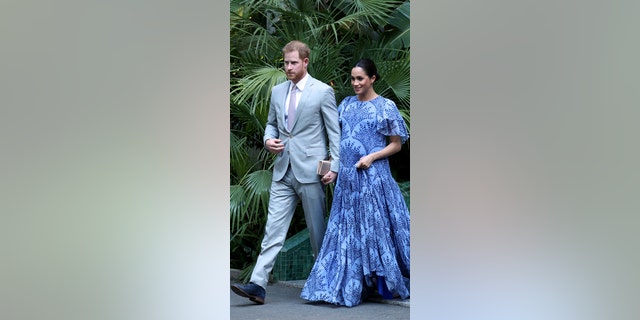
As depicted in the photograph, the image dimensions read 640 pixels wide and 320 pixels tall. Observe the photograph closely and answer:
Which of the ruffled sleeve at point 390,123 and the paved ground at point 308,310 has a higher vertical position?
the ruffled sleeve at point 390,123

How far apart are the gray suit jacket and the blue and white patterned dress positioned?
0.10 m

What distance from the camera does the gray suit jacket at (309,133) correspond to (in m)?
5.58

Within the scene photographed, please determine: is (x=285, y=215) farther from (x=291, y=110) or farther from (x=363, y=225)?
(x=291, y=110)

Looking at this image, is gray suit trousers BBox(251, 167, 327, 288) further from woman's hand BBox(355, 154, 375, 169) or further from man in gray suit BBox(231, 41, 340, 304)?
woman's hand BBox(355, 154, 375, 169)

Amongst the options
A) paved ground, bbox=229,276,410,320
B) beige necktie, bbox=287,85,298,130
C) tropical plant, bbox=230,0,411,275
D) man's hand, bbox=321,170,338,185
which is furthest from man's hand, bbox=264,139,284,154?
paved ground, bbox=229,276,410,320

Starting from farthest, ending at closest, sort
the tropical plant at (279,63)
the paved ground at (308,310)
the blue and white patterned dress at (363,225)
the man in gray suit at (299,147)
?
1. the tropical plant at (279,63)
2. the man in gray suit at (299,147)
3. the blue and white patterned dress at (363,225)
4. the paved ground at (308,310)

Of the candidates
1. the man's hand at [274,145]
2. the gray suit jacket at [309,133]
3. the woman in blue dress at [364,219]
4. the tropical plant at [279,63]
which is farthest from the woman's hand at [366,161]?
the tropical plant at [279,63]

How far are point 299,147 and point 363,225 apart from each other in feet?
1.78

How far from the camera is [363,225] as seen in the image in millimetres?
5457

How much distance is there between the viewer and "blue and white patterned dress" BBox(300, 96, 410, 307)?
543 cm

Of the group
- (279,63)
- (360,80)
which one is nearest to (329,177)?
(360,80)

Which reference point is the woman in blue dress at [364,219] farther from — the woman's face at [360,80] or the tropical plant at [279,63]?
the tropical plant at [279,63]

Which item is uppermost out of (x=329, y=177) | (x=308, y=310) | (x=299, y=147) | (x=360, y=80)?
(x=360, y=80)

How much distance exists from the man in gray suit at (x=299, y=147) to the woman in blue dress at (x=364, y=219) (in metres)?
0.11
